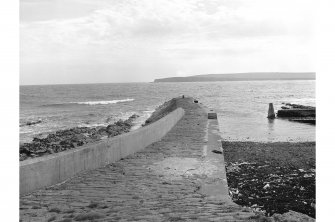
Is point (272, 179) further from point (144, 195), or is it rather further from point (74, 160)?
point (74, 160)

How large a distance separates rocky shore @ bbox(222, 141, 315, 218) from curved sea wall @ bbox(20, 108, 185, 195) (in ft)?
7.93

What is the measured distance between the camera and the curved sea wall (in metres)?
4.95

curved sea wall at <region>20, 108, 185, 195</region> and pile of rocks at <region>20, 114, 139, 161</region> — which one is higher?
curved sea wall at <region>20, 108, 185, 195</region>

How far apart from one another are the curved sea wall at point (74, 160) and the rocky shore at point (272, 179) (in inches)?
95.1

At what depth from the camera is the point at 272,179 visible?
7348mm

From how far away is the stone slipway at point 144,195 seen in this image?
4.14 metres

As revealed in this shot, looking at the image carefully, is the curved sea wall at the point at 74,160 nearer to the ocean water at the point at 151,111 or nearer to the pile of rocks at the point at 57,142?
the pile of rocks at the point at 57,142

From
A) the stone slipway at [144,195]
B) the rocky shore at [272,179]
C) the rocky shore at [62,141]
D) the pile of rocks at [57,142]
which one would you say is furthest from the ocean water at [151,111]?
the stone slipway at [144,195]

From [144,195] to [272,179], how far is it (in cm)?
350

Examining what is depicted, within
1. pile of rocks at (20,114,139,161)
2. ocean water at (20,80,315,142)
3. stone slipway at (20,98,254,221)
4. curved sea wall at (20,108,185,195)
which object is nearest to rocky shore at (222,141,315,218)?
stone slipway at (20,98,254,221)

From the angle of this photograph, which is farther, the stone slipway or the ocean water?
the ocean water

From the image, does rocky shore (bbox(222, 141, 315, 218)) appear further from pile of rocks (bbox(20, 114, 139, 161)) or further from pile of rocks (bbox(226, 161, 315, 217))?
pile of rocks (bbox(20, 114, 139, 161))

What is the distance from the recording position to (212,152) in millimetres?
8461
